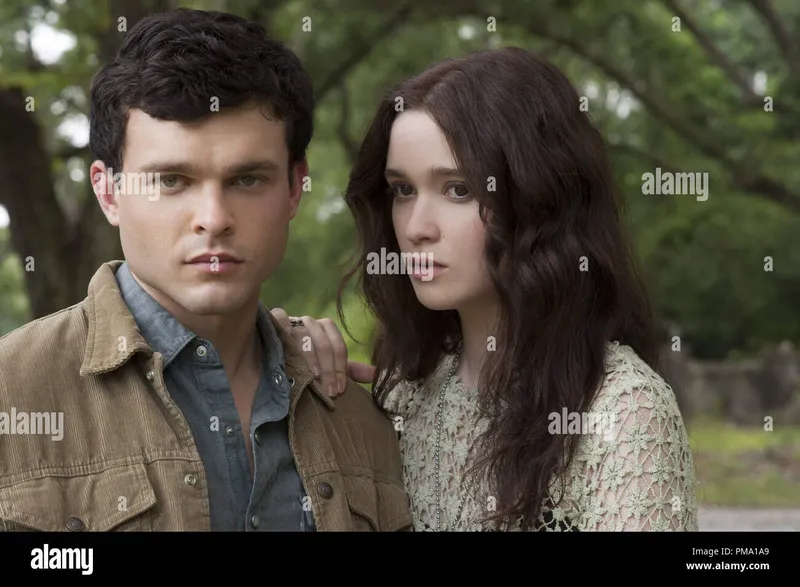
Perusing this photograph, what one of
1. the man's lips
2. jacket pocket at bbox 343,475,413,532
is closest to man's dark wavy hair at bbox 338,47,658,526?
jacket pocket at bbox 343,475,413,532

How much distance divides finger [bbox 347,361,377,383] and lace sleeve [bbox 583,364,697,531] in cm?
88

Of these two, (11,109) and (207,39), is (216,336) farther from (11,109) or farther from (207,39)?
(11,109)

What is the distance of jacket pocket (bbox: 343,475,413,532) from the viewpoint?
3328mm

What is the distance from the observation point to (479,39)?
41.8 feet

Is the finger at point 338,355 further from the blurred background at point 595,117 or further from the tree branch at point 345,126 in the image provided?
the tree branch at point 345,126

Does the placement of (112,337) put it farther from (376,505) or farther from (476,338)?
(476,338)

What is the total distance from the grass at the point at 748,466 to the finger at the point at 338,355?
32.2 ft

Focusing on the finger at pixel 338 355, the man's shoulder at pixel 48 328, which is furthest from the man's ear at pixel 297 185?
the man's shoulder at pixel 48 328

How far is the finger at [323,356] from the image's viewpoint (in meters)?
3.59

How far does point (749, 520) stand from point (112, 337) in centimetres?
1024

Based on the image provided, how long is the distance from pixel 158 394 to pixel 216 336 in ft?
0.90
